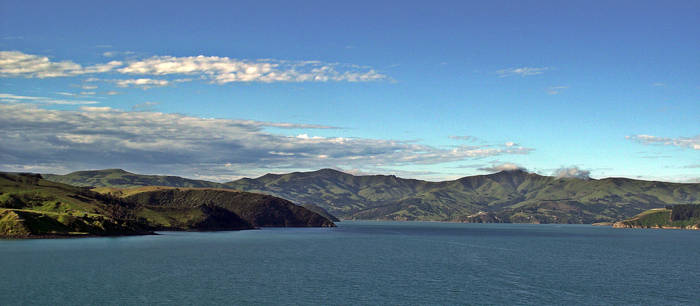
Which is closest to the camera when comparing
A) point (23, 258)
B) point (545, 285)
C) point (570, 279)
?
point (545, 285)

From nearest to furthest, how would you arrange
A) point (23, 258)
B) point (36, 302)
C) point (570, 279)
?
point (36, 302)
point (570, 279)
point (23, 258)

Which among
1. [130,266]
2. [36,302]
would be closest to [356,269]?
[130,266]

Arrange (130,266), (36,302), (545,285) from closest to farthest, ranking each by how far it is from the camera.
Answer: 1. (36,302)
2. (545,285)
3. (130,266)

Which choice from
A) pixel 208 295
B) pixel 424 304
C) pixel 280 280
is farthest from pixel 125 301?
pixel 424 304

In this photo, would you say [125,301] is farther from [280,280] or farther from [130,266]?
[130,266]

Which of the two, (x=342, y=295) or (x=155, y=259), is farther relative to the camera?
(x=155, y=259)

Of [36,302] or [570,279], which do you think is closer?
[36,302]

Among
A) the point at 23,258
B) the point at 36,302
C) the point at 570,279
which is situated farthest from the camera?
the point at 23,258

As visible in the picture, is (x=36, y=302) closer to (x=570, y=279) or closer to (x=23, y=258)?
(x=23, y=258)
